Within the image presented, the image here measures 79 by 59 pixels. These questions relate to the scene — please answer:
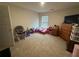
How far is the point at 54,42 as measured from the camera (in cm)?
202

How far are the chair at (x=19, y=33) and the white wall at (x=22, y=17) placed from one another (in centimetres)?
7

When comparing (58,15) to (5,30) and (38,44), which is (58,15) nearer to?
(38,44)

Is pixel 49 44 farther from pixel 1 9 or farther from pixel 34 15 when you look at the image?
pixel 1 9

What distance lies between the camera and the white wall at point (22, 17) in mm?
1458

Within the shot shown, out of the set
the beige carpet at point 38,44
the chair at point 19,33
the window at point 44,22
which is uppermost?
the window at point 44,22

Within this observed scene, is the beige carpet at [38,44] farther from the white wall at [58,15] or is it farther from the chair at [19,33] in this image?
the white wall at [58,15]

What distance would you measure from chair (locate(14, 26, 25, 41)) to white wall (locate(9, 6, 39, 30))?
0.07 meters

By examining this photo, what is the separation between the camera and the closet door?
1345 millimetres

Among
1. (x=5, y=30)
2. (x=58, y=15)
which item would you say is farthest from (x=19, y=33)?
(x=58, y=15)

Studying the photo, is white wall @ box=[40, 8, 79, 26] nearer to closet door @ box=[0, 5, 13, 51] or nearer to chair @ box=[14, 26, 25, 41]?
chair @ box=[14, 26, 25, 41]

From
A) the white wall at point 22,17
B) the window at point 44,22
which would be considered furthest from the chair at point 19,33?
the window at point 44,22

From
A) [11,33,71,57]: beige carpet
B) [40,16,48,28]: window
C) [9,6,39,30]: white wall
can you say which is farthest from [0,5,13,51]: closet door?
[40,16,48,28]: window

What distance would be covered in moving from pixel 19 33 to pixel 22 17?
33 cm

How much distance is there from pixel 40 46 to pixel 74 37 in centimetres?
104
